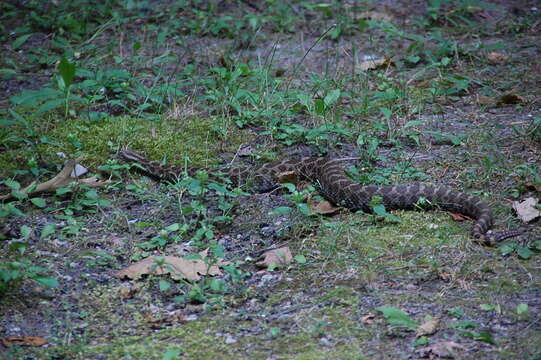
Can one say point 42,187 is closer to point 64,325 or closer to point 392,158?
point 64,325

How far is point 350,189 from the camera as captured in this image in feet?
23.6

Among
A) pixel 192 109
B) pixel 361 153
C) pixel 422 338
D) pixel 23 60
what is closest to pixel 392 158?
pixel 361 153

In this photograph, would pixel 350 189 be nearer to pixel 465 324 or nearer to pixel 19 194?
pixel 465 324

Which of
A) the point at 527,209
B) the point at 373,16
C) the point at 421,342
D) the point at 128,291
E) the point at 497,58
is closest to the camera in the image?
the point at 421,342

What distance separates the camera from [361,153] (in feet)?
Answer: 26.6

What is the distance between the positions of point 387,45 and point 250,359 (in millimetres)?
7468

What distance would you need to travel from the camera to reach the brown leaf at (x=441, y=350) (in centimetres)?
471

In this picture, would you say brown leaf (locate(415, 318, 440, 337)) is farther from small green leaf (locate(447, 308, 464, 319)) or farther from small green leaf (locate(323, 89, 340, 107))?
small green leaf (locate(323, 89, 340, 107))

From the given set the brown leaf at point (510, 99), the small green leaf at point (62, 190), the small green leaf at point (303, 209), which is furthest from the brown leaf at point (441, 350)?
the brown leaf at point (510, 99)

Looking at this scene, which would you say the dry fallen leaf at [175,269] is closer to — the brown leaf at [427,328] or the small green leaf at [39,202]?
the small green leaf at [39,202]

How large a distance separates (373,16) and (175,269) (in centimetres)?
754

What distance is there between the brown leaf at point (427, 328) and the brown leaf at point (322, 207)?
6.92 ft

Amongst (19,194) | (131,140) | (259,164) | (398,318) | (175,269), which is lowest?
(259,164)

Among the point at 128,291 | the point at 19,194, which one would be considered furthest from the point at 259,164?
the point at 128,291
